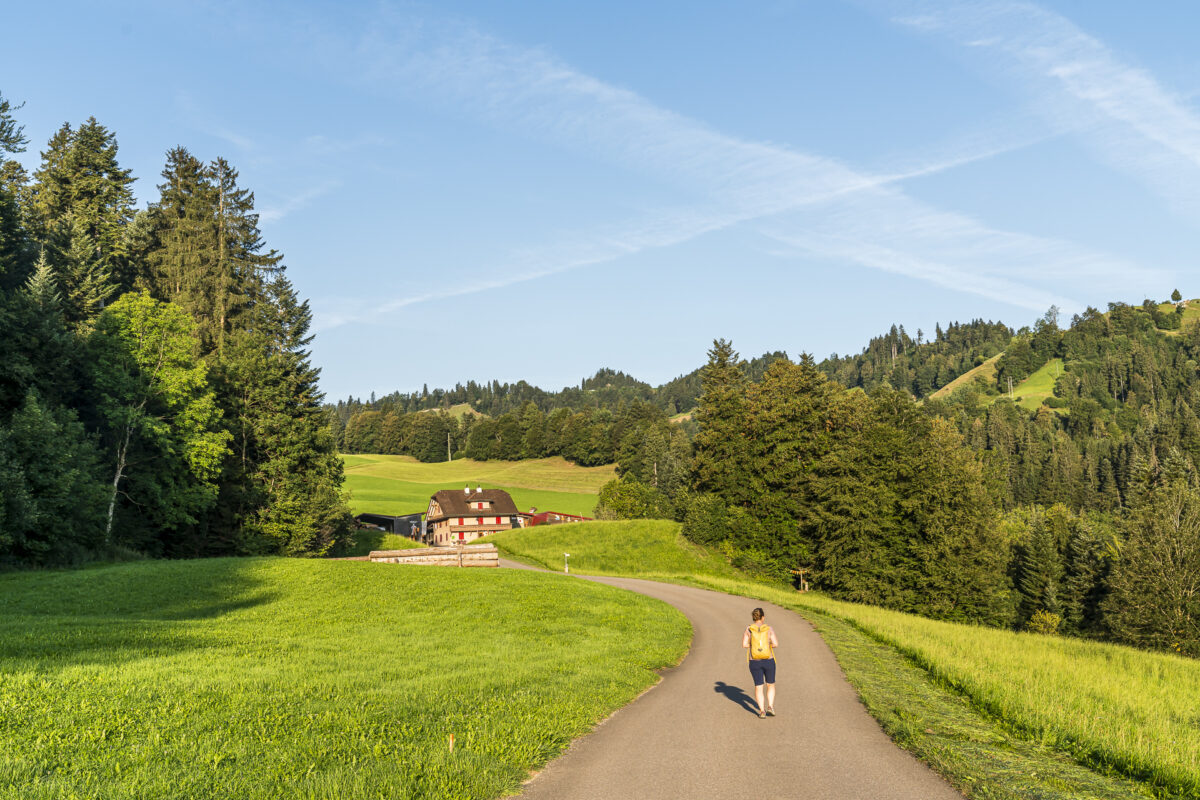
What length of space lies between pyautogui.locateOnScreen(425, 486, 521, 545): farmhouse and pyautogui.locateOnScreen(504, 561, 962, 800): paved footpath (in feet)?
308

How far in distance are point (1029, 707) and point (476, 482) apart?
13953cm

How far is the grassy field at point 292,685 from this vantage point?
866cm

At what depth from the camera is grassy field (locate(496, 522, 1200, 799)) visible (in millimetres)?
9750

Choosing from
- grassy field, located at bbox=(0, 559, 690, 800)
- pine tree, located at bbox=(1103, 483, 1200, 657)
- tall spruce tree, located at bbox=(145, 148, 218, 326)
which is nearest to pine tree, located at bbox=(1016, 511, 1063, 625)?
pine tree, located at bbox=(1103, 483, 1200, 657)

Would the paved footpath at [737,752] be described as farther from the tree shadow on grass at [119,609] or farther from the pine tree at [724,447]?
the pine tree at [724,447]

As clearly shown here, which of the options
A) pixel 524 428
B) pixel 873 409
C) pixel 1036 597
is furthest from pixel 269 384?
pixel 524 428

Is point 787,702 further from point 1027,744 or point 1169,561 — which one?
point 1169,561

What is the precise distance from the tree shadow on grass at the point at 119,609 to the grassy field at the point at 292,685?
0.32ft

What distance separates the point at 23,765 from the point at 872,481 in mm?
55215

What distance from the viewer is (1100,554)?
221ft

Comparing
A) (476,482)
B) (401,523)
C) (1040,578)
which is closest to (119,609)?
(1040,578)

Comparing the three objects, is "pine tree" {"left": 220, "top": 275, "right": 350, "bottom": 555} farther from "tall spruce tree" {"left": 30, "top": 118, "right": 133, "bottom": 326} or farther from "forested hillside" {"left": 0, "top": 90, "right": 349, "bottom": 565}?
"tall spruce tree" {"left": 30, "top": 118, "right": 133, "bottom": 326}

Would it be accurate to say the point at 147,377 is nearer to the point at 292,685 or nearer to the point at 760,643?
the point at 292,685

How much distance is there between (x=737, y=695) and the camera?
50.3 ft
